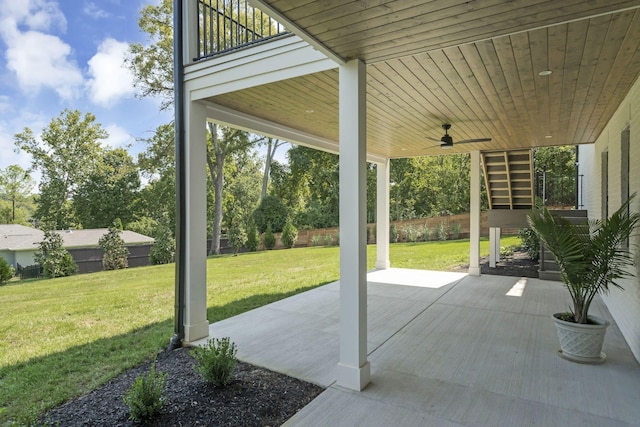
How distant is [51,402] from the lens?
281cm

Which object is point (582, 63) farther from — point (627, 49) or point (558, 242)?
point (558, 242)

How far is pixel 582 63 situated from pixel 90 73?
24.5 metres

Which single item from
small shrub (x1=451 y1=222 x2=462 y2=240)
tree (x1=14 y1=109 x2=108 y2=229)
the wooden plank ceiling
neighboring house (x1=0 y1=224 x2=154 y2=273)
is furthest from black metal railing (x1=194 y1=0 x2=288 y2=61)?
tree (x1=14 y1=109 x2=108 y2=229)

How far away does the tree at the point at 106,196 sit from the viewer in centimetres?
1783

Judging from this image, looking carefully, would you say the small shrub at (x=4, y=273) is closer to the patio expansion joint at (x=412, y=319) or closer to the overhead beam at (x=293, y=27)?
the patio expansion joint at (x=412, y=319)

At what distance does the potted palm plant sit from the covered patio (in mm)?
174

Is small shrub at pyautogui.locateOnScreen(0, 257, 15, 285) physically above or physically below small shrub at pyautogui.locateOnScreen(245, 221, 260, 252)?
below

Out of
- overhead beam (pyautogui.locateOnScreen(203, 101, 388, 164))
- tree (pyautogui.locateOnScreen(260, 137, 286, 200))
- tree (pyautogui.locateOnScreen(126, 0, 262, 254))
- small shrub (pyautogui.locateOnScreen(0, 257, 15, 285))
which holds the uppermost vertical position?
tree (pyautogui.locateOnScreen(126, 0, 262, 254))

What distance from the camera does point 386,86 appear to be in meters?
3.63

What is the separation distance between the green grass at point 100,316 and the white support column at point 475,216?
3.97ft

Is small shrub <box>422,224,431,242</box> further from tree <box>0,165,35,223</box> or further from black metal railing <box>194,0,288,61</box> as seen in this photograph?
tree <box>0,165,35,223</box>

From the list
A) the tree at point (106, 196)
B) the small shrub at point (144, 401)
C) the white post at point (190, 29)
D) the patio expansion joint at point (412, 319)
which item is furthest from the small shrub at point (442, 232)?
the tree at point (106, 196)

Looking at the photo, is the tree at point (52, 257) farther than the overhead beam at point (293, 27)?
Yes

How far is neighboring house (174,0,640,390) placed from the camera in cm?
224
